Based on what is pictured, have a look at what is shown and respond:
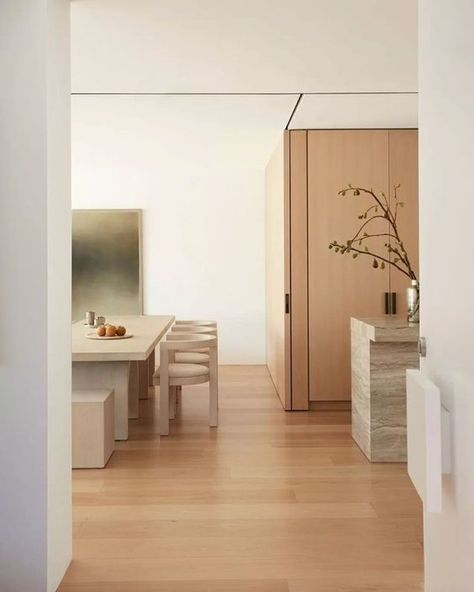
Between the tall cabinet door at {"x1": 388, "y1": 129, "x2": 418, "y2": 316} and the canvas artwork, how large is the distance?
3552 millimetres

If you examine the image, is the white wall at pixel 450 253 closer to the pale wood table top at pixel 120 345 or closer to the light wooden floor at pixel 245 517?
the light wooden floor at pixel 245 517

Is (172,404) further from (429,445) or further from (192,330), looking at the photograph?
(429,445)

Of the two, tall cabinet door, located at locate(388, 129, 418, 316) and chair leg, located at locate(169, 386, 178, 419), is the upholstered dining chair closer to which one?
chair leg, located at locate(169, 386, 178, 419)

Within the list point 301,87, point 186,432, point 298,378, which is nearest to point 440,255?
point 301,87

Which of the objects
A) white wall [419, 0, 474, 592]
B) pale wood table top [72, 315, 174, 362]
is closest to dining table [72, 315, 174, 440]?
pale wood table top [72, 315, 174, 362]

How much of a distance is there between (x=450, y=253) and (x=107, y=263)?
6.53 meters

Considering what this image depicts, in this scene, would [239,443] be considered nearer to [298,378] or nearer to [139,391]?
[298,378]

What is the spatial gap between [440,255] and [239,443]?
274 centimetres

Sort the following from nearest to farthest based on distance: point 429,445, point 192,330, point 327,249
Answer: point 429,445
point 327,249
point 192,330

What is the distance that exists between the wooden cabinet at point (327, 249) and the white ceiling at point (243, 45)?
1.23 metres

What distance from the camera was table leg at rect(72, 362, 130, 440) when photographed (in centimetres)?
449

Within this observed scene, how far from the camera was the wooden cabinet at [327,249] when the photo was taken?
5512 millimetres

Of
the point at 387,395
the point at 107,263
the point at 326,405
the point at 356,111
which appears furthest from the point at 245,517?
the point at 107,263

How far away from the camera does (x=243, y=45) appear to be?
3.43 meters
